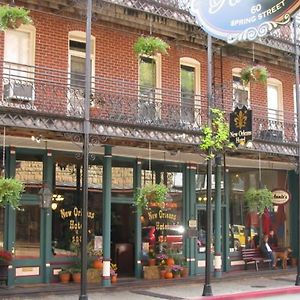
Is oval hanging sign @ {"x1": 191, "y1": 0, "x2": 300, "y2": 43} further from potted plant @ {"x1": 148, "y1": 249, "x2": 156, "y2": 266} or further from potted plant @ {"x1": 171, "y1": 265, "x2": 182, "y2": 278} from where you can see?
potted plant @ {"x1": 171, "y1": 265, "x2": 182, "y2": 278}

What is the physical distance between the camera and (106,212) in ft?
50.2

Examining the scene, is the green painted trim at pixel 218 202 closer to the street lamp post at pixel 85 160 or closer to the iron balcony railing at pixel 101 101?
the iron balcony railing at pixel 101 101

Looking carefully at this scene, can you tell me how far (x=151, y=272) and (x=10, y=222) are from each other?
441 cm

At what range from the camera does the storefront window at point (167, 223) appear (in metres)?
17.2

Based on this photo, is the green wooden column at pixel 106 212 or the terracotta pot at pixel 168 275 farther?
the terracotta pot at pixel 168 275

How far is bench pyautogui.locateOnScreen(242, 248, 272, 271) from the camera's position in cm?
1938

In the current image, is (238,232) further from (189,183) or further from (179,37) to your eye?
(179,37)

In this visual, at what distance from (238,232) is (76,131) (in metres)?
8.66

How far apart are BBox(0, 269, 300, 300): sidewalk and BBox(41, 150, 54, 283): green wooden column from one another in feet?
1.67

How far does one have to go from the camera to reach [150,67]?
1712 cm

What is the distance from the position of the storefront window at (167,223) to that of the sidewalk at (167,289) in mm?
1253

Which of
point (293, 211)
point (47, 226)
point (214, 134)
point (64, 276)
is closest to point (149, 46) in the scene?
point (214, 134)

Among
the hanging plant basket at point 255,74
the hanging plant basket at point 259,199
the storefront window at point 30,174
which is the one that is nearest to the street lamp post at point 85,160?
the storefront window at point 30,174

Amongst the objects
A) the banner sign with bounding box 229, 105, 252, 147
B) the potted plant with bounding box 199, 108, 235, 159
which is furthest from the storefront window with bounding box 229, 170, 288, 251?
the potted plant with bounding box 199, 108, 235, 159
